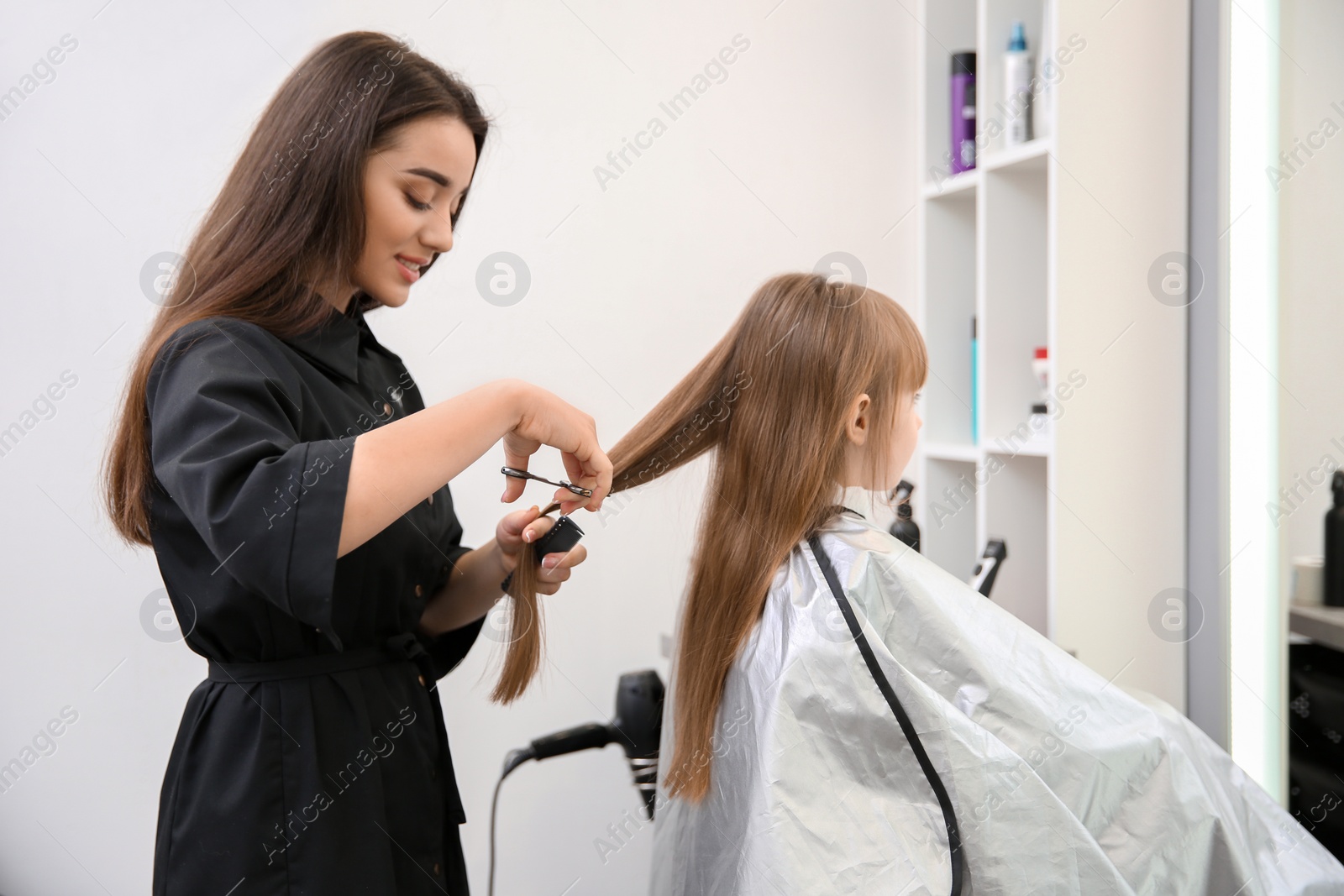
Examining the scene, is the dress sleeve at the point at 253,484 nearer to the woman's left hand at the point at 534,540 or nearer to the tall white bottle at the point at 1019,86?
the woman's left hand at the point at 534,540

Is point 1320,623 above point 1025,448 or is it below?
below

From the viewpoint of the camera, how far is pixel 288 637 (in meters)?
1.07

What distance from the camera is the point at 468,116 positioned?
4.07ft

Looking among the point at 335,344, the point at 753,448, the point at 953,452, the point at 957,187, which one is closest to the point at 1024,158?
the point at 957,187

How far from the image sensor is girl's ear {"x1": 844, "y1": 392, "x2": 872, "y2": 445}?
1.33 m

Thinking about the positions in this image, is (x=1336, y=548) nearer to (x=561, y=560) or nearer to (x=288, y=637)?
(x=561, y=560)

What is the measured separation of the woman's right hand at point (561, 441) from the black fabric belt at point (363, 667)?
250 mm

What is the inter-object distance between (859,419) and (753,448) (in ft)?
0.55

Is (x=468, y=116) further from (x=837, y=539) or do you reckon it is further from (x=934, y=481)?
(x=934, y=481)

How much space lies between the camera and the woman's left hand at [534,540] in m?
1.25

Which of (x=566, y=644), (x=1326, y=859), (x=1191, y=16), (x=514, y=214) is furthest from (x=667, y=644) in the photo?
(x=1191, y=16)

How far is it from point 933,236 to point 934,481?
605 mm

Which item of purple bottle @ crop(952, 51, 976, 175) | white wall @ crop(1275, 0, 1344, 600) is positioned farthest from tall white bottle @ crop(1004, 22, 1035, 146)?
white wall @ crop(1275, 0, 1344, 600)

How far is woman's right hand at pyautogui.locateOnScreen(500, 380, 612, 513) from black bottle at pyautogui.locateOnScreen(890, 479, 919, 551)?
2.05ft
